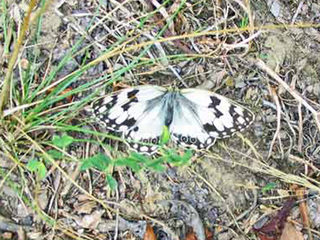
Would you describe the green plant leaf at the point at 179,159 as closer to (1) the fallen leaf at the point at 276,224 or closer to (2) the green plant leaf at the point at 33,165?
(2) the green plant leaf at the point at 33,165

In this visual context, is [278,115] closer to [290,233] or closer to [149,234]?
[290,233]

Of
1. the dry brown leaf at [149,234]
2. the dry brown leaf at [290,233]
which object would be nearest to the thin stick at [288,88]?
the dry brown leaf at [290,233]

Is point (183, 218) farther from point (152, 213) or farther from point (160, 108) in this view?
point (160, 108)

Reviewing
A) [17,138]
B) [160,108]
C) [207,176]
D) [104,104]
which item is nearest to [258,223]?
[207,176]

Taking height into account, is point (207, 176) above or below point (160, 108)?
below

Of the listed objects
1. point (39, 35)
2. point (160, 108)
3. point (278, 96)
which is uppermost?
point (39, 35)

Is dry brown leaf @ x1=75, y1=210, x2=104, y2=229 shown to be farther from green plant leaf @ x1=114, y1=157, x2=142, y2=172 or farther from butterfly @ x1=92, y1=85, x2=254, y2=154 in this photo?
green plant leaf @ x1=114, y1=157, x2=142, y2=172

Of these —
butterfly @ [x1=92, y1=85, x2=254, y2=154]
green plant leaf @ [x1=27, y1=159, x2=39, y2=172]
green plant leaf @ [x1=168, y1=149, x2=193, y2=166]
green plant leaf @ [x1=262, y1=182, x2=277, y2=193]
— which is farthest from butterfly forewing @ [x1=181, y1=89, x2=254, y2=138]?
green plant leaf @ [x1=27, y1=159, x2=39, y2=172]

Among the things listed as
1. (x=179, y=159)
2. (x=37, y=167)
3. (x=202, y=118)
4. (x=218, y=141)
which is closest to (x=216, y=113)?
(x=202, y=118)
